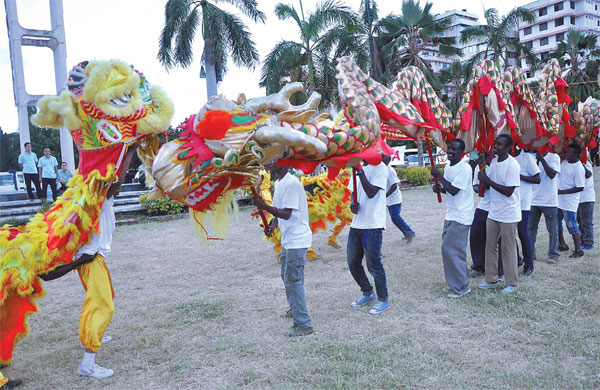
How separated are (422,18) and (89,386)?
2155 cm

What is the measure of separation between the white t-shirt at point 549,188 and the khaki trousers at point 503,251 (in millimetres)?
1748

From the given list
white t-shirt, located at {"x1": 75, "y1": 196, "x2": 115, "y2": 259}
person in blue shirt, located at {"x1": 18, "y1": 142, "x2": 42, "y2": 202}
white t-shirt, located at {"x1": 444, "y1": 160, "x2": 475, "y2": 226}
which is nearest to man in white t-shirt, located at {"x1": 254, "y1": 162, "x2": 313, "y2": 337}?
white t-shirt, located at {"x1": 75, "y1": 196, "x2": 115, "y2": 259}

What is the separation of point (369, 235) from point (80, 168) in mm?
2730

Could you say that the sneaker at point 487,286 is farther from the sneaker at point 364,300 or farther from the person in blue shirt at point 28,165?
the person in blue shirt at point 28,165

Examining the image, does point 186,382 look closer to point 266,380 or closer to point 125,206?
point 266,380

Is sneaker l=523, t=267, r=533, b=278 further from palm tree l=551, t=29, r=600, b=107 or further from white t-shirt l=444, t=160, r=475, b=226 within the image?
palm tree l=551, t=29, r=600, b=107

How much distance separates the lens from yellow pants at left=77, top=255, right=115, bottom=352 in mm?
3564

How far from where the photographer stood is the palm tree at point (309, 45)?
18.9 metres

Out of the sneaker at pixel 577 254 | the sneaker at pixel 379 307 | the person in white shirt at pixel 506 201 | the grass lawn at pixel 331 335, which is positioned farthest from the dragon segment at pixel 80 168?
the sneaker at pixel 577 254

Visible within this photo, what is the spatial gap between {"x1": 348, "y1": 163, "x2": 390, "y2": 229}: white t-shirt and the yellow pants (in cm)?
245

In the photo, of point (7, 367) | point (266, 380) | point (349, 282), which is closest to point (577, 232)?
point (349, 282)

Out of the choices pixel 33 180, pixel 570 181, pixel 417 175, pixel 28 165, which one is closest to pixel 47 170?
pixel 28 165

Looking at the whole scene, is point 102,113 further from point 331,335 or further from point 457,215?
point 457,215

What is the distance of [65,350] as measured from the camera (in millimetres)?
4172
